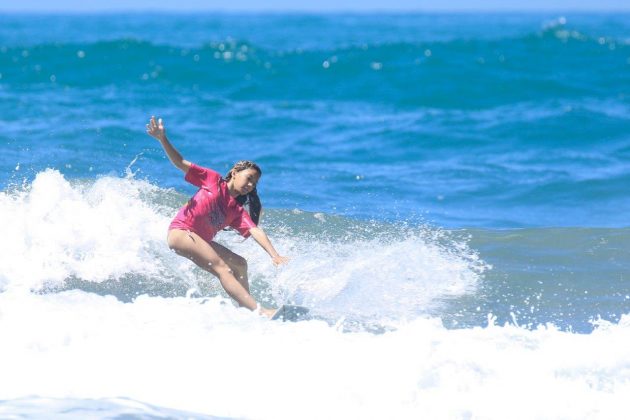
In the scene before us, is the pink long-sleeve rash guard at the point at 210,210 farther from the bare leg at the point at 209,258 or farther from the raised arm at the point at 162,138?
the raised arm at the point at 162,138

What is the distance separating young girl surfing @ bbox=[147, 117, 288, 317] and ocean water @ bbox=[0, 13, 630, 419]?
9.1 inches

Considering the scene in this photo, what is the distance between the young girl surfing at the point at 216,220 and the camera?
735 cm

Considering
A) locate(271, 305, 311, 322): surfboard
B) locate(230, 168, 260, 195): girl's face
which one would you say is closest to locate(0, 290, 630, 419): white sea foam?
locate(271, 305, 311, 322): surfboard

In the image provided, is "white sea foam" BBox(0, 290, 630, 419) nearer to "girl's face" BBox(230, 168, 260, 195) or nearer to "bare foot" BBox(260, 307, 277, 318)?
"bare foot" BBox(260, 307, 277, 318)

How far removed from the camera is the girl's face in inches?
286

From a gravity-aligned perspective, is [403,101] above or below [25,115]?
above

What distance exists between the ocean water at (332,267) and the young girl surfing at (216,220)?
232 millimetres

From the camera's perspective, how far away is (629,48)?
30.0 meters

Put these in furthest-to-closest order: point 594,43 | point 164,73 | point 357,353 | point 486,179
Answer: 1. point 594,43
2. point 164,73
3. point 486,179
4. point 357,353

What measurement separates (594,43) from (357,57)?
323 inches

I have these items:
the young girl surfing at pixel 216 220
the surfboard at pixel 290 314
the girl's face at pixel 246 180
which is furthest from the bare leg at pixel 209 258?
the girl's face at pixel 246 180

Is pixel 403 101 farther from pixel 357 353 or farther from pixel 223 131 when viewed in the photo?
pixel 357 353

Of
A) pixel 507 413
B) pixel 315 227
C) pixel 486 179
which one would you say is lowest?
pixel 507 413

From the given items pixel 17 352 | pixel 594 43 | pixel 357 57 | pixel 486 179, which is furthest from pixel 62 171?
pixel 594 43
